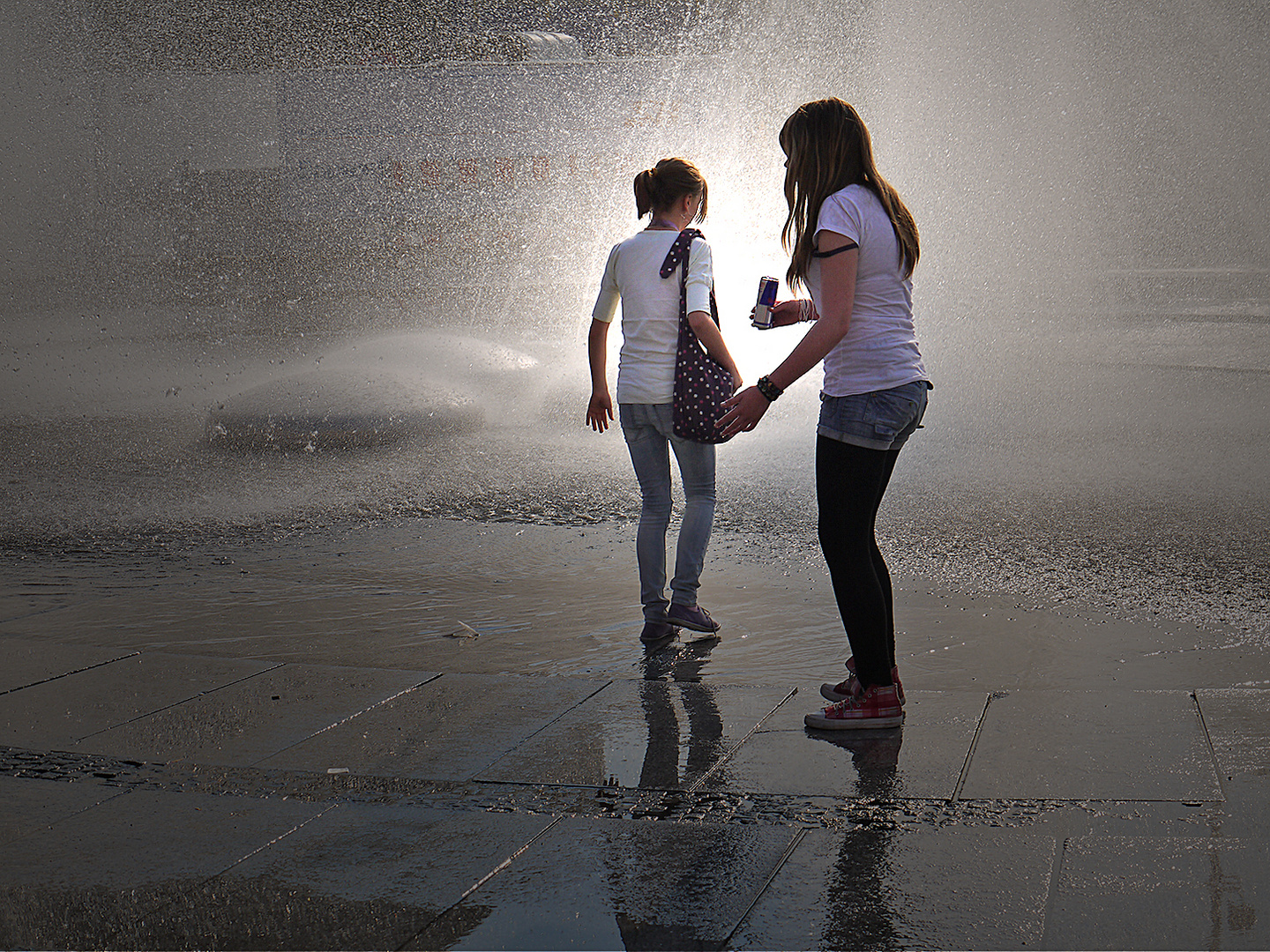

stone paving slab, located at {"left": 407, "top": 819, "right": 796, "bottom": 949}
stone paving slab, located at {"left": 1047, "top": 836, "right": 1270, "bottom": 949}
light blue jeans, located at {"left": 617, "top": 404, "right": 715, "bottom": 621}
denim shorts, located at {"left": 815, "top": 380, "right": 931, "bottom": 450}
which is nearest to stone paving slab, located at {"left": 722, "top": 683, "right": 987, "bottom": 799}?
stone paving slab, located at {"left": 407, "top": 819, "right": 796, "bottom": 949}

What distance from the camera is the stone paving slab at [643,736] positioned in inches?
117

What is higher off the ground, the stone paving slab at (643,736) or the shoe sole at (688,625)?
the shoe sole at (688,625)

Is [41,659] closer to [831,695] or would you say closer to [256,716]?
[256,716]

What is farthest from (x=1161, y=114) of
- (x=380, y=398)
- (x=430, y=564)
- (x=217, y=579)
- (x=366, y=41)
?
(x=366, y=41)

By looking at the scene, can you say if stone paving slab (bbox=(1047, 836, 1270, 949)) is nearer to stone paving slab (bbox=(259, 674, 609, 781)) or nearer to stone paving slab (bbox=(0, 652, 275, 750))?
stone paving slab (bbox=(259, 674, 609, 781))

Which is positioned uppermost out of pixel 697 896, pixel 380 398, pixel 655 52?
pixel 655 52

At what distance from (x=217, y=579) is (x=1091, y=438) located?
17.0ft

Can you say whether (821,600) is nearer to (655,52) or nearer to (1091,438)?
(1091,438)

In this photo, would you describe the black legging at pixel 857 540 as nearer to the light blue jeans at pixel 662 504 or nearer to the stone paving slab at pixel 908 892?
the stone paving slab at pixel 908 892

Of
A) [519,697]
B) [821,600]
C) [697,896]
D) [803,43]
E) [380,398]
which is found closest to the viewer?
[697,896]

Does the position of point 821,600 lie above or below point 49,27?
below

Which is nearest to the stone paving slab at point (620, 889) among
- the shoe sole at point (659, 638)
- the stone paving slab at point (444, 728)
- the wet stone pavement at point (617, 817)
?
the wet stone pavement at point (617, 817)

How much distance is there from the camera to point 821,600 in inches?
185

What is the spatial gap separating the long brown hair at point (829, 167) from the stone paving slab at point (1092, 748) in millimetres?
1175
